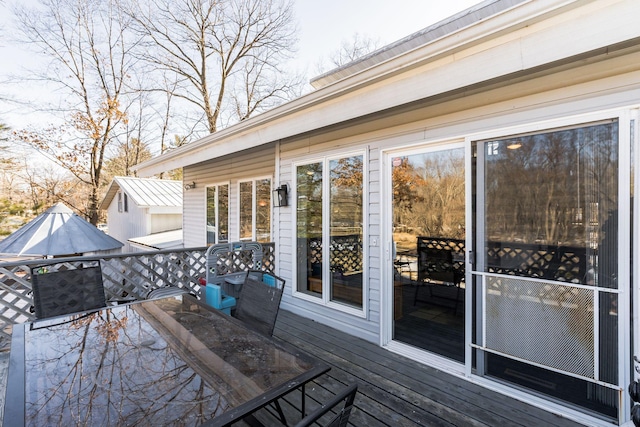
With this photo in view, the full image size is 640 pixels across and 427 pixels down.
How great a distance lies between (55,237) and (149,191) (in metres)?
5.27

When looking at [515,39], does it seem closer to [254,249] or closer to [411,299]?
[411,299]

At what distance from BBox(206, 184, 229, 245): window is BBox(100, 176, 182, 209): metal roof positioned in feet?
18.5

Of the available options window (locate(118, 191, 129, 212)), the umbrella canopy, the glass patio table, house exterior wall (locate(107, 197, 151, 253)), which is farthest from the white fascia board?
window (locate(118, 191, 129, 212))

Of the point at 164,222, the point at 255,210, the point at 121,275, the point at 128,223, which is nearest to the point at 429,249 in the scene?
the point at 255,210

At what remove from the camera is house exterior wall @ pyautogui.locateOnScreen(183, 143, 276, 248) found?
5.55 m

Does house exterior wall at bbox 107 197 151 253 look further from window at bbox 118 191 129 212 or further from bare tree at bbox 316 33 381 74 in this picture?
bare tree at bbox 316 33 381 74

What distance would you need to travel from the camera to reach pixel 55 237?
7250 millimetres

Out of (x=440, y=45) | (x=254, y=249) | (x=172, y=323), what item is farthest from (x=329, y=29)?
(x=172, y=323)

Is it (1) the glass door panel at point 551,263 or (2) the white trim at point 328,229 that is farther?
(2) the white trim at point 328,229

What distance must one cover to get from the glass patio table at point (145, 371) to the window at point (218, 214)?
4.38 meters

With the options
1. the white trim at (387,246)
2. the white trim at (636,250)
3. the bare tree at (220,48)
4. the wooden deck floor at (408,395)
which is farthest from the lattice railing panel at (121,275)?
the bare tree at (220,48)

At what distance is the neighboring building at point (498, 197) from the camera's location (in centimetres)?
203

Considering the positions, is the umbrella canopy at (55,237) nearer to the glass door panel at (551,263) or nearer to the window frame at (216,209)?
the window frame at (216,209)

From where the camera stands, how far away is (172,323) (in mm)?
2254
